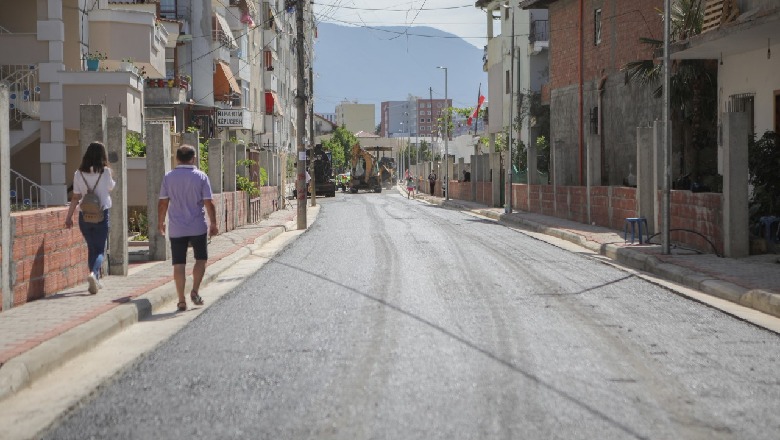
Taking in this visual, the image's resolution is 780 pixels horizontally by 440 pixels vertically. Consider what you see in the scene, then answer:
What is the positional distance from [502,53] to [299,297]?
158 ft

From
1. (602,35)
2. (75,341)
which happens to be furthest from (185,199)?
(602,35)

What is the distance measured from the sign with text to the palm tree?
2699cm

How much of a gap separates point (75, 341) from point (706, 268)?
32.3 feet

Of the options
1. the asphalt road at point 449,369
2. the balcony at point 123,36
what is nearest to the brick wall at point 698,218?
the asphalt road at point 449,369

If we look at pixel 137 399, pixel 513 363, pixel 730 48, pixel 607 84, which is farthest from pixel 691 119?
pixel 137 399

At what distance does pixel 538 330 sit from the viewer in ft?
32.3

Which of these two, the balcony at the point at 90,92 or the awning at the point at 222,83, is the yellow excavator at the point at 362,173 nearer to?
the awning at the point at 222,83

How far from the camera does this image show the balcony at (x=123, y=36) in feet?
93.4

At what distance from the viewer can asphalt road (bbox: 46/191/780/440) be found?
6211 mm

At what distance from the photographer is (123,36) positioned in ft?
95.2

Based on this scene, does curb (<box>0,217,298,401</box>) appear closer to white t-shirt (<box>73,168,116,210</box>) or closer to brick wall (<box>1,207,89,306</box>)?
brick wall (<box>1,207,89,306</box>)

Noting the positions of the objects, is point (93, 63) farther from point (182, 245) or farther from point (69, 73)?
point (182, 245)

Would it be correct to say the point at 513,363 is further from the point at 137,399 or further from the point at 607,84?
the point at 607,84

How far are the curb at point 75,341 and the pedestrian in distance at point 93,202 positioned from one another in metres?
0.81
